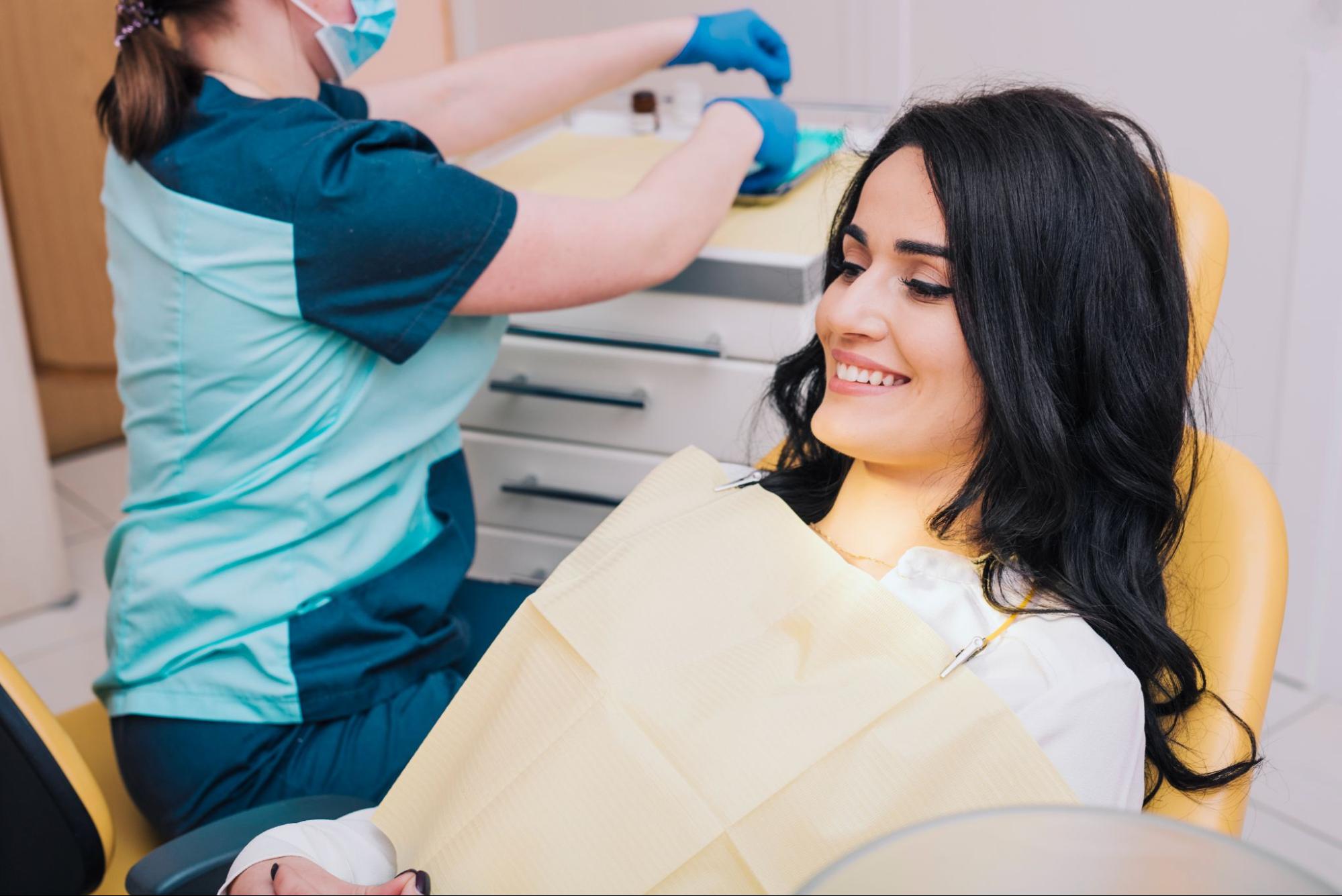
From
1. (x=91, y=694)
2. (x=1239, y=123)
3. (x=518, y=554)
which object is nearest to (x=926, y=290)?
(x=518, y=554)

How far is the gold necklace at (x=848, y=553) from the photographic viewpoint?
91 cm

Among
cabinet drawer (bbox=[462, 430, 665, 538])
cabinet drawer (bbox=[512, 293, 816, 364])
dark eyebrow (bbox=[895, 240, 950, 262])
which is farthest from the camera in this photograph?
cabinet drawer (bbox=[462, 430, 665, 538])

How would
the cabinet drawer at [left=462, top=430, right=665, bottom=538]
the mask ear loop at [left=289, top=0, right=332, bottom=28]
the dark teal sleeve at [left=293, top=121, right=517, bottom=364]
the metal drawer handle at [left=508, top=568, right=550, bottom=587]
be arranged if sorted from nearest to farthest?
the dark teal sleeve at [left=293, top=121, right=517, bottom=364], the mask ear loop at [left=289, top=0, right=332, bottom=28], the cabinet drawer at [left=462, top=430, right=665, bottom=538], the metal drawer handle at [left=508, top=568, right=550, bottom=587]

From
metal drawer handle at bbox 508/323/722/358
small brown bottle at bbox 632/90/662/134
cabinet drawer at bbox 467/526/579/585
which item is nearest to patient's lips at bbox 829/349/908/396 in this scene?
metal drawer handle at bbox 508/323/722/358

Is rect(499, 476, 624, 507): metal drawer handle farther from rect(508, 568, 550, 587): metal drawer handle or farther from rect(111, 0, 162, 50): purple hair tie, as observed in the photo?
rect(111, 0, 162, 50): purple hair tie

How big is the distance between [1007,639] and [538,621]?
319mm

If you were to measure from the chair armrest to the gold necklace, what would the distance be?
1.32 feet

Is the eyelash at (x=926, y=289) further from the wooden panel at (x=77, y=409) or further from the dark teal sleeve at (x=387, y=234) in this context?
the wooden panel at (x=77, y=409)

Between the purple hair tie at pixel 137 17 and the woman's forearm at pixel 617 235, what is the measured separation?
1.19 ft

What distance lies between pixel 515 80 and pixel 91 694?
1.21 meters

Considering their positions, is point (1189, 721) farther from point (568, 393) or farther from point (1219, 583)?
point (568, 393)

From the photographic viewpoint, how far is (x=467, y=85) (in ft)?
5.11

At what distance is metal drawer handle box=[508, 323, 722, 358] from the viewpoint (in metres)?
1.41

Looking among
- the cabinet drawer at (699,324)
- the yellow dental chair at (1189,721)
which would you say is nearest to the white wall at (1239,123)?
the cabinet drawer at (699,324)
